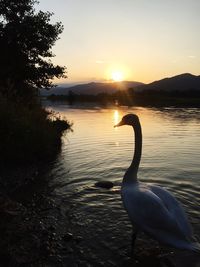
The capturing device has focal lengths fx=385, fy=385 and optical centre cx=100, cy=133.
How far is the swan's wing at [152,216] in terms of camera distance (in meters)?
6.52

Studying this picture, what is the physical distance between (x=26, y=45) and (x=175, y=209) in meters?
22.1

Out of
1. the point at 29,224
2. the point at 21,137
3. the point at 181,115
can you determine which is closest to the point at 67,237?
the point at 29,224

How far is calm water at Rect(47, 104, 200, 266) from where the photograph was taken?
8086 mm

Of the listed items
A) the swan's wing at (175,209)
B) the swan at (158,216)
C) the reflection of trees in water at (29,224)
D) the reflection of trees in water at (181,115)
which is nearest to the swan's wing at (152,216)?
the swan at (158,216)

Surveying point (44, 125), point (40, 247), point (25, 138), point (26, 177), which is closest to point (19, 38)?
point (44, 125)

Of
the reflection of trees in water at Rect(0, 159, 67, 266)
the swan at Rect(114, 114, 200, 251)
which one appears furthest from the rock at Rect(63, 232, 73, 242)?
the swan at Rect(114, 114, 200, 251)

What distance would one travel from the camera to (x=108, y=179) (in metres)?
13.9

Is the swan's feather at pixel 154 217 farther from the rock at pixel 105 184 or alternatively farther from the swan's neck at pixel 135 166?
the rock at pixel 105 184

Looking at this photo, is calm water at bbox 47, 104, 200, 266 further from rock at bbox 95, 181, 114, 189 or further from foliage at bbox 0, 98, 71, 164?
foliage at bbox 0, 98, 71, 164

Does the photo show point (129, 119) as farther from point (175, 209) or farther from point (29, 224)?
point (29, 224)

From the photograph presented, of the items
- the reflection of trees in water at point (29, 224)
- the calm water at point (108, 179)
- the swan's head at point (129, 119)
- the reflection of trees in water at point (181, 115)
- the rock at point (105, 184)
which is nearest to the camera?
the reflection of trees in water at point (29, 224)

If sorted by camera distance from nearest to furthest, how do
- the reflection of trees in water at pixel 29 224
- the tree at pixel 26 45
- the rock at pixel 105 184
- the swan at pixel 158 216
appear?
the swan at pixel 158 216
the reflection of trees in water at pixel 29 224
the rock at pixel 105 184
the tree at pixel 26 45

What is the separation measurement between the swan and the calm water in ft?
3.10

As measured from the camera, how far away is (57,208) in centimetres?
1031
